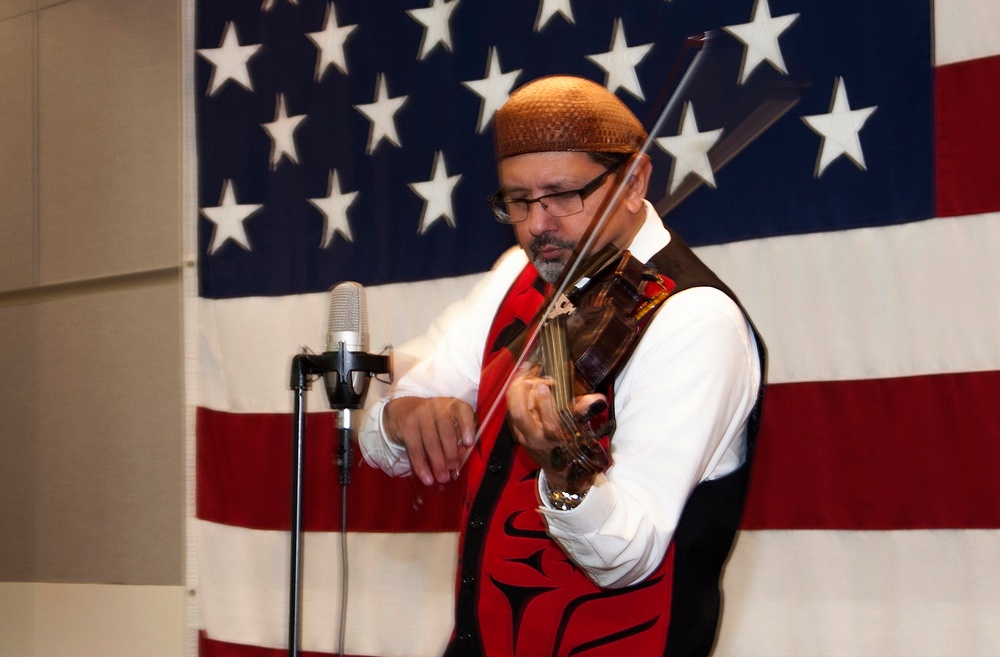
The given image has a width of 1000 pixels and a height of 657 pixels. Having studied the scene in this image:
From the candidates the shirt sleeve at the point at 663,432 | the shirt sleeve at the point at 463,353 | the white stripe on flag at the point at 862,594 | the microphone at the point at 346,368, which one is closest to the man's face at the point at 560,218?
the shirt sleeve at the point at 663,432

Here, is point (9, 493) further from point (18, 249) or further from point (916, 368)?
point (916, 368)

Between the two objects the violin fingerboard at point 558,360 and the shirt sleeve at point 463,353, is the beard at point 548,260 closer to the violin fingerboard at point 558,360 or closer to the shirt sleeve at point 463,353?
the violin fingerboard at point 558,360

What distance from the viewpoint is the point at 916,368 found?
1.96m

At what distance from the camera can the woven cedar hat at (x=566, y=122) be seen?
55.5 inches

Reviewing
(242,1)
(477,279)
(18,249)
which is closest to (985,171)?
(477,279)

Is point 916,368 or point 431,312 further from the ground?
point 431,312

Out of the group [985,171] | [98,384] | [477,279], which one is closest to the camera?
[985,171]

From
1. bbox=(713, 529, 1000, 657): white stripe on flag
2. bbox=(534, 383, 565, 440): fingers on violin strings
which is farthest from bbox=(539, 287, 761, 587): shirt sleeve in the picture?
bbox=(713, 529, 1000, 657): white stripe on flag

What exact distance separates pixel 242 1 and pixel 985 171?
6.63 ft

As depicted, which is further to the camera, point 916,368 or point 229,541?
point 229,541

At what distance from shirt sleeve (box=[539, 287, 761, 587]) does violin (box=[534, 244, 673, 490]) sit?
33mm

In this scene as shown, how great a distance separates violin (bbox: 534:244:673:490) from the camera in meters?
1.05

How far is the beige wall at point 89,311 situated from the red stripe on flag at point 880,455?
1.76 m

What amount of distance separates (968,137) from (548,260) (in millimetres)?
975
